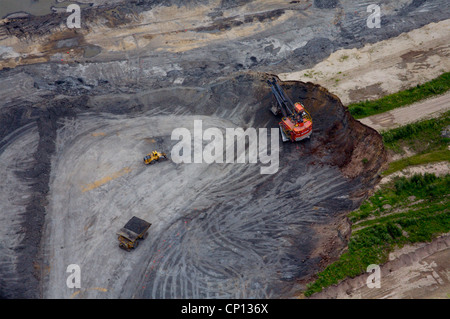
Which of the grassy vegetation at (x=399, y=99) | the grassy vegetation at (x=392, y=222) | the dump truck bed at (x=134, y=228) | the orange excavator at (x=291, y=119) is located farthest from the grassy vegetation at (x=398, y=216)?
the dump truck bed at (x=134, y=228)

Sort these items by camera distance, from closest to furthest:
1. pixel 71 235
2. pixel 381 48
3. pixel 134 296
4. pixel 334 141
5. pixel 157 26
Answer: pixel 134 296
pixel 71 235
pixel 334 141
pixel 381 48
pixel 157 26

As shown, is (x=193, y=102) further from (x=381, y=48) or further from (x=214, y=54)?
(x=381, y=48)

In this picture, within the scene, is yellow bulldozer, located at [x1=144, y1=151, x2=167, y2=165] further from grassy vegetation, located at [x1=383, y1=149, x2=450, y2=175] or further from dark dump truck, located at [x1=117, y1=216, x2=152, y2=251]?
grassy vegetation, located at [x1=383, y1=149, x2=450, y2=175]

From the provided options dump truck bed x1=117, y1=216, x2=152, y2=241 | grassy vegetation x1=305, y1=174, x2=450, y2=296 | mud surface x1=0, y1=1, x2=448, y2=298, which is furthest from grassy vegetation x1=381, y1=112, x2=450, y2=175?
dump truck bed x1=117, y1=216, x2=152, y2=241

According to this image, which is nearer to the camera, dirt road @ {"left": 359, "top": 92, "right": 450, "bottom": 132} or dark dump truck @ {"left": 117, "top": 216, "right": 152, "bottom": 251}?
dark dump truck @ {"left": 117, "top": 216, "right": 152, "bottom": 251}

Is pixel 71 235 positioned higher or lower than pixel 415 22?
lower

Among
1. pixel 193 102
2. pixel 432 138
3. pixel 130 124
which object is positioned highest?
pixel 193 102

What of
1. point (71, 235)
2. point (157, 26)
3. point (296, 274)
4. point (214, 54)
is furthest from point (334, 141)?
point (157, 26)

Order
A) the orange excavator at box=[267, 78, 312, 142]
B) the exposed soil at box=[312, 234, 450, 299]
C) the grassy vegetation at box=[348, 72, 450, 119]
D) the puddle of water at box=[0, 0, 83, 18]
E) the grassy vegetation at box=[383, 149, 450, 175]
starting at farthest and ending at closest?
the puddle of water at box=[0, 0, 83, 18] → the grassy vegetation at box=[348, 72, 450, 119] → the orange excavator at box=[267, 78, 312, 142] → the grassy vegetation at box=[383, 149, 450, 175] → the exposed soil at box=[312, 234, 450, 299]
